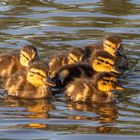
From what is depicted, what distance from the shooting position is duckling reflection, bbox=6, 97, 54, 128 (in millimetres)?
7074

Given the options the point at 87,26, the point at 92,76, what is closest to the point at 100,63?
the point at 92,76

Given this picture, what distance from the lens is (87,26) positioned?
11.0m

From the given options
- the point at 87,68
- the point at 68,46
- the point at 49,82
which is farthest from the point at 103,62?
the point at 68,46

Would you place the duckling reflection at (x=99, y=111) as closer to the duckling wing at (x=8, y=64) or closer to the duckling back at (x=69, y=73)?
the duckling back at (x=69, y=73)

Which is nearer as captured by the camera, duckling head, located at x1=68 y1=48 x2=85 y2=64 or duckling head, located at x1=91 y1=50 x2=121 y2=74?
duckling head, located at x1=91 y1=50 x2=121 y2=74

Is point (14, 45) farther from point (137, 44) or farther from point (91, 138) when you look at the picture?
point (91, 138)

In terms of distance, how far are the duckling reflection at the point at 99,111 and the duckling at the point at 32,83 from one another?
0.34m

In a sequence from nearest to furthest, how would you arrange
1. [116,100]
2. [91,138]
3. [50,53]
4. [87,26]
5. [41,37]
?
1. [91,138]
2. [116,100]
3. [50,53]
4. [41,37]
5. [87,26]

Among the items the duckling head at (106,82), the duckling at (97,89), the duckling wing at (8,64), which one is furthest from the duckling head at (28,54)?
the duckling head at (106,82)

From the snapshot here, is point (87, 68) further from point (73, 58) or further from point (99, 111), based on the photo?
point (99, 111)

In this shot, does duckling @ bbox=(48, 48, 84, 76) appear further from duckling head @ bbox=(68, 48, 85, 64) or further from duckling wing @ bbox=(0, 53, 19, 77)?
duckling wing @ bbox=(0, 53, 19, 77)

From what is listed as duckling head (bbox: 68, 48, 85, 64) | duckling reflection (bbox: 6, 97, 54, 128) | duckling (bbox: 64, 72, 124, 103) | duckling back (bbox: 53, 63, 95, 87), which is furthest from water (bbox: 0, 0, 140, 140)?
duckling head (bbox: 68, 48, 85, 64)

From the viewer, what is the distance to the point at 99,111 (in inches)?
292

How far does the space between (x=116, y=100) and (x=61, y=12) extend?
412 cm
